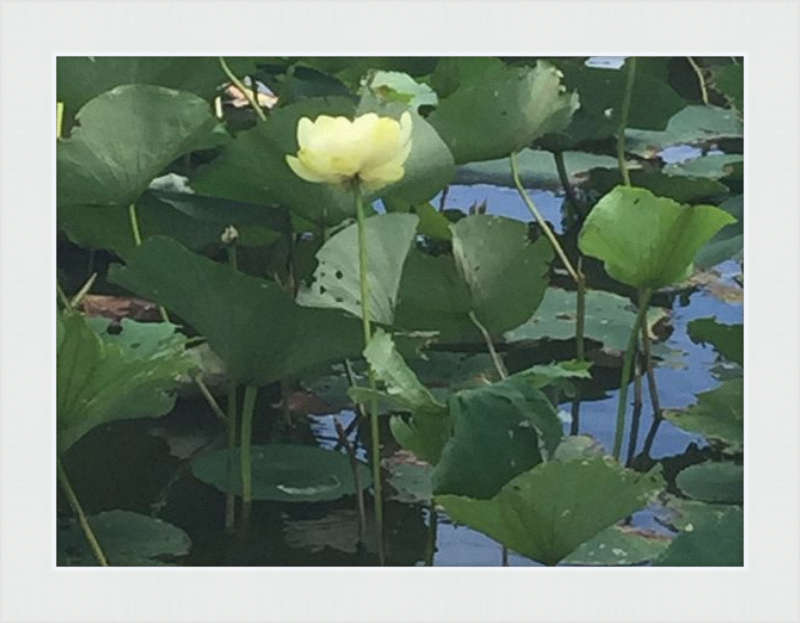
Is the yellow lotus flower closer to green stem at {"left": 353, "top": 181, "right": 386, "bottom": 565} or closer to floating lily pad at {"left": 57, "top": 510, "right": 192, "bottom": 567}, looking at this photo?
green stem at {"left": 353, "top": 181, "right": 386, "bottom": 565}

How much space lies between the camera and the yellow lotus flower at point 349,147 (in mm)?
1021

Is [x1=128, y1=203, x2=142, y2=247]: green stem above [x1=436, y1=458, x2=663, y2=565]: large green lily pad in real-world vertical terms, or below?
above

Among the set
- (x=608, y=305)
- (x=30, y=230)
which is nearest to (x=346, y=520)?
(x=30, y=230)

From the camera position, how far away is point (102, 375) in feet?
3.36

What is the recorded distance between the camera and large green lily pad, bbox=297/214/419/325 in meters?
1.10

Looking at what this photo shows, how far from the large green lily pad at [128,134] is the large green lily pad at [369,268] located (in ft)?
0.48

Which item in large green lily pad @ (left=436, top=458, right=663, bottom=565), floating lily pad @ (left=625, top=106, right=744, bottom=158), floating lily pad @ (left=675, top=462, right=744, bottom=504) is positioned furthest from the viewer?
floating lily pad @ (left=625, top=106, right=744, bottom=158)

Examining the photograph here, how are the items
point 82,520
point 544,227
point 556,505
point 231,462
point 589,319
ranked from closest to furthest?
point 556,505 < point 82,520 < point 231,462 < point 544,227 < point 589,319

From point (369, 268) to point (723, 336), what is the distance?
0.32 meters

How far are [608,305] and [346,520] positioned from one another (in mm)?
425

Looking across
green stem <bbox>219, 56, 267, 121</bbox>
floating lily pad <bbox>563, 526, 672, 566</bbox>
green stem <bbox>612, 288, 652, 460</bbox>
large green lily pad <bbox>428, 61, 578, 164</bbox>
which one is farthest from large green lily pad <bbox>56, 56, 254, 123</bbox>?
floating lily pad <bbox>563, 526, 672, 566</bbox>

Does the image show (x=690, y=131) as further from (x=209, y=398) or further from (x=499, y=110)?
(x=209, y=398)

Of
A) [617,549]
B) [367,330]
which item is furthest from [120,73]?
[617,549]

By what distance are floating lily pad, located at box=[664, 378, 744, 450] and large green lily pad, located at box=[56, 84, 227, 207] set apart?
0.46 m
